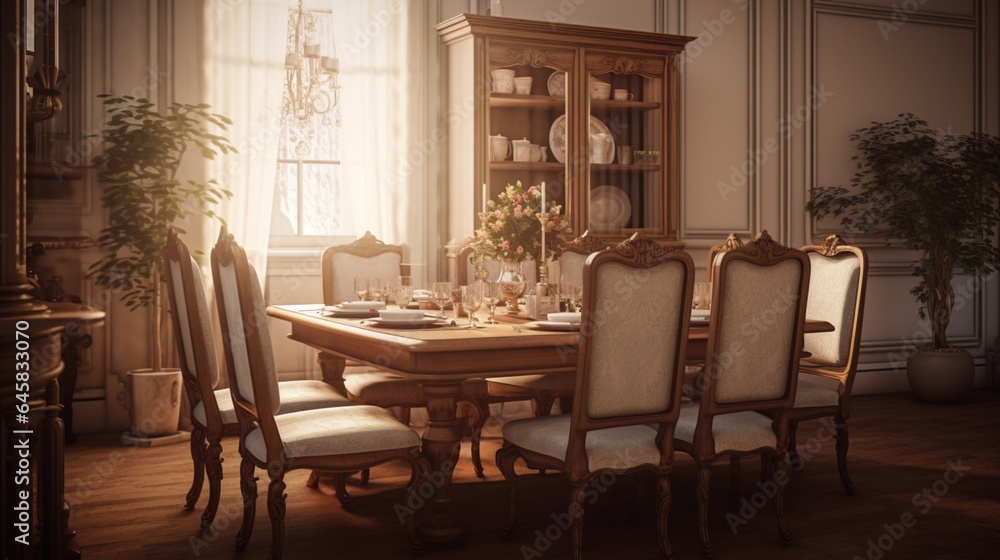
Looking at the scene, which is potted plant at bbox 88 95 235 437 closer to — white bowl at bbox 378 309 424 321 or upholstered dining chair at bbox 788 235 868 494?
white bowl at bbox 378 309 424 321

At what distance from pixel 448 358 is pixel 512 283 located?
0.83 metres

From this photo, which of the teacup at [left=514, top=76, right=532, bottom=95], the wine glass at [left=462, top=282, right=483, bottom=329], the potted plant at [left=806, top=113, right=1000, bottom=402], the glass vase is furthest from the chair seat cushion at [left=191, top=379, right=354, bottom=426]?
the potted plant at [left=806, top=113, right=1000, bottom=402]

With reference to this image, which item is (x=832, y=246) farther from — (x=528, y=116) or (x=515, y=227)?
(x=528, y=116)

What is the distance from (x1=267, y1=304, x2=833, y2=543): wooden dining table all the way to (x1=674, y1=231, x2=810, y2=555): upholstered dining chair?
0.16 meters

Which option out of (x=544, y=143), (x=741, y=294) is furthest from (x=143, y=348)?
(x=741, y=294)

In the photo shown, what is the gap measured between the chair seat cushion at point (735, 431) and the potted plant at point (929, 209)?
316 cm

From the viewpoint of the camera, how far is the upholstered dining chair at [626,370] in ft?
7.68

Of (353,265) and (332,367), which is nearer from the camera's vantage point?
(332,367)

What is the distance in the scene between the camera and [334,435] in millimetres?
2438

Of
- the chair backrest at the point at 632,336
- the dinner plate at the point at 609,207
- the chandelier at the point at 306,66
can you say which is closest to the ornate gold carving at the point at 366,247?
the chandelier at the point at 306,66

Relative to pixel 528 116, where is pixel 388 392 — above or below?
below

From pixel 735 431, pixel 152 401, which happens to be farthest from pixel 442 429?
pixel 152 401

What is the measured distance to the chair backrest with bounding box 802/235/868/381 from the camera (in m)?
3.36

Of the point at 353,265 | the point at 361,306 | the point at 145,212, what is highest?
the point at 145,212
